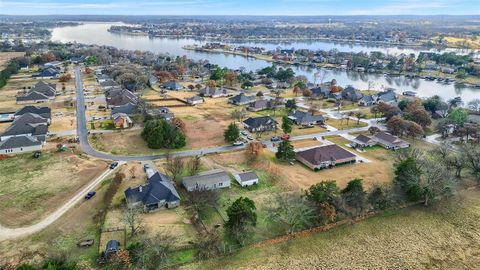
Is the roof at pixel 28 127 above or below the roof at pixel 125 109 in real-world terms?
below

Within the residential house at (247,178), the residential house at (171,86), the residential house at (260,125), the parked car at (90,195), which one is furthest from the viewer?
the residential house at (171,86)

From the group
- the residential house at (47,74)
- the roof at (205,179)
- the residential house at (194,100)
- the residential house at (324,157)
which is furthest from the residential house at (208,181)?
the residential house at (47,74)

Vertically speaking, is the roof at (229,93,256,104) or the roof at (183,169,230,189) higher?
the roof at (229,93,256,104)

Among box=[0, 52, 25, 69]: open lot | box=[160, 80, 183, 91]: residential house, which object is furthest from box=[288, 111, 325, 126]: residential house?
box=[0, 52, 25, 69]: open lot

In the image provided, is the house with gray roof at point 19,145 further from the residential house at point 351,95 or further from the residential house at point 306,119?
the residential house at point 351,95

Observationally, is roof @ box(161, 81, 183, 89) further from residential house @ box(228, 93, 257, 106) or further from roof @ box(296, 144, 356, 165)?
roof @ box(296, 144, 356, 165)

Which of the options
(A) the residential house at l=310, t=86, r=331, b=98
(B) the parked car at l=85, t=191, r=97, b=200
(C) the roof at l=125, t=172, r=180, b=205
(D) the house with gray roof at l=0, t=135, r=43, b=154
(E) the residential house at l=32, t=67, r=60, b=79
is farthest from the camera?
(E) the residential house at l=32, t=67, r=60, b=79

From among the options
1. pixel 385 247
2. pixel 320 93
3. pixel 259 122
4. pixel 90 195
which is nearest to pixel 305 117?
pixel 259 122
